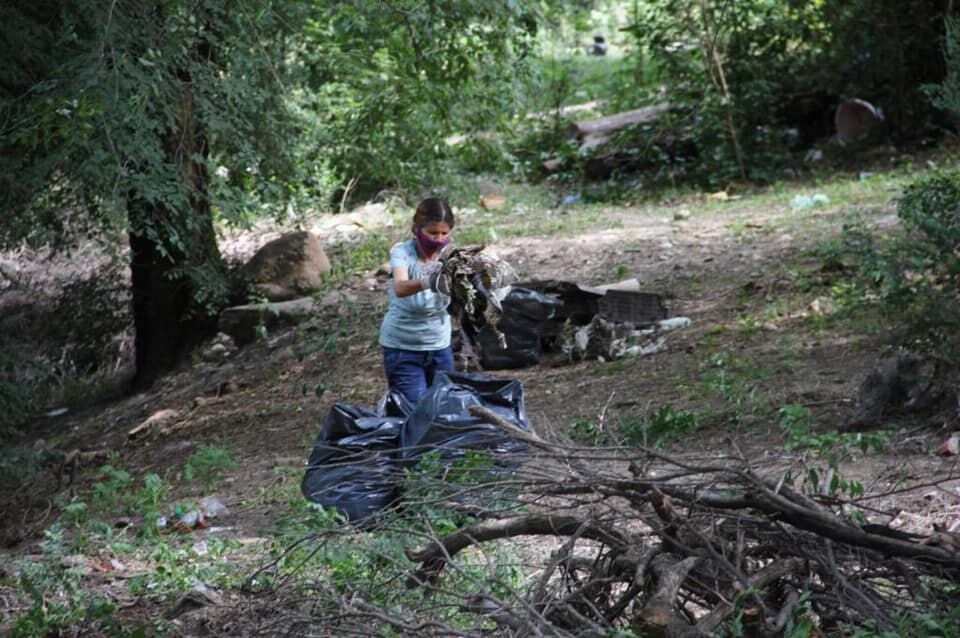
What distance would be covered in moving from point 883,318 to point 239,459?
4.03 m

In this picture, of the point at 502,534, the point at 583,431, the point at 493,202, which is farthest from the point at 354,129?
Result: the point at 502,534

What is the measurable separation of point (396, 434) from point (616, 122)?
11141 mm

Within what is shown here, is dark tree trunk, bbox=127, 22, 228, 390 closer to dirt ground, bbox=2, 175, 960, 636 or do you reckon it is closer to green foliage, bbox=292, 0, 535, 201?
dirt ground, bbox=2, 175, 960, 636

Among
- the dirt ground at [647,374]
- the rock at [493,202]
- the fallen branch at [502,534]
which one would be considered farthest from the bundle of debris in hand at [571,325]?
the rock at [493,202]

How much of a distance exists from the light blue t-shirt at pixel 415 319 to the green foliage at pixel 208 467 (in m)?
1.40

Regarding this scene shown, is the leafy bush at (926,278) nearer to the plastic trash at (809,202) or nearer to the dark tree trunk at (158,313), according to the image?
the plastic trash at (809,202)

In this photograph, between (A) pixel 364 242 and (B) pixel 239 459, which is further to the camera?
(A) pixel 364 242

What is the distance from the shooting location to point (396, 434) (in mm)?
5449

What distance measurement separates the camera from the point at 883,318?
6988 millimetres

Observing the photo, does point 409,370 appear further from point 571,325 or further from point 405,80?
point 405,80

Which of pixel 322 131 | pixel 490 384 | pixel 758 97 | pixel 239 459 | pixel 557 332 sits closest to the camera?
pixel 490 384

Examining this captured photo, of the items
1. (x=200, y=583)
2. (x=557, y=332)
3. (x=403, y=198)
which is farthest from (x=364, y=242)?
(x=200, y=583)

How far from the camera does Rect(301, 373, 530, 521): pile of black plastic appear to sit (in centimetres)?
509

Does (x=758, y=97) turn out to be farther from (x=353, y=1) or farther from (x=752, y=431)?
(x=752, y=431)
